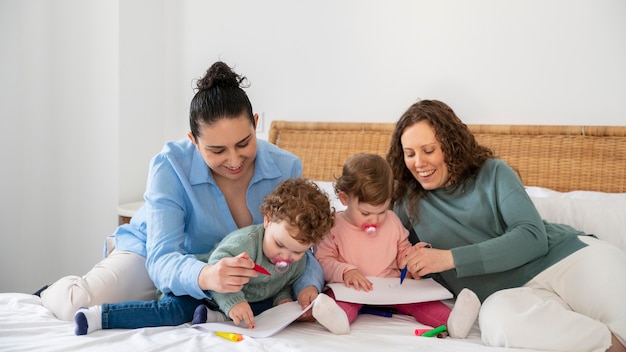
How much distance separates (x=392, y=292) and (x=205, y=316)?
1.74ft

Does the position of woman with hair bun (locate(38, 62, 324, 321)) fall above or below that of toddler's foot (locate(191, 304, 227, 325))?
above

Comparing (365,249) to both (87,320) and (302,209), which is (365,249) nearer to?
(302,209)

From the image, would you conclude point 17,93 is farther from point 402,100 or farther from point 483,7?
point 483,7

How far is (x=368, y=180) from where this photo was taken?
1754 millimetres

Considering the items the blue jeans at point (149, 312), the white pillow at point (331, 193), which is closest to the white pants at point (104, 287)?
the blue jeans at point (149, 312)

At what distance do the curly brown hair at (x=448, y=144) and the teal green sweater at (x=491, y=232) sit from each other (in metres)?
0.03

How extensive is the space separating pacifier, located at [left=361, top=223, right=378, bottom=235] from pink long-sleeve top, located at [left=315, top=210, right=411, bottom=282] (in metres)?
0.03

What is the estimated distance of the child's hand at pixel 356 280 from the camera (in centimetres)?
170

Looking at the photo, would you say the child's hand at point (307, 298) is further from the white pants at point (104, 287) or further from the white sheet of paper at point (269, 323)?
the white pants at point (104, 287)

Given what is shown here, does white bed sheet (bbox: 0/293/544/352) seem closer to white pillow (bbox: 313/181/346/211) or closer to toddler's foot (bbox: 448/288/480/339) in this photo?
toddler's foot (bbox: 448/288/480/339)

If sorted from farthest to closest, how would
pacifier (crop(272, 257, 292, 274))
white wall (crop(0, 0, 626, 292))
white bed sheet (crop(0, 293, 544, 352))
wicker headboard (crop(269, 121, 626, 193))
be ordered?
white wall (crop(0, 0, 626, 292)), wicker headboard (crop(269, 121, 626, 193)), pacifier (crop(272, 257, 292, 274)), white bed sheet (crop(0, 293, 544, 352))

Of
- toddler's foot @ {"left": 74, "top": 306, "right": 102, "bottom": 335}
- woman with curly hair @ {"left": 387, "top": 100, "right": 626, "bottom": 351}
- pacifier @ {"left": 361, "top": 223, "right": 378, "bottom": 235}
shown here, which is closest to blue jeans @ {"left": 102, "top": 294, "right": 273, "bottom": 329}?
toddler's foot @ {"left": 74, "top": 306, "right": 102, "bottom": 335}

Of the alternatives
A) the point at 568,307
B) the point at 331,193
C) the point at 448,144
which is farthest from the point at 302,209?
the point at 331,193

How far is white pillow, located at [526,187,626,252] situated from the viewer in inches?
78.6
